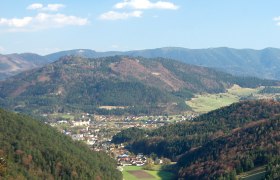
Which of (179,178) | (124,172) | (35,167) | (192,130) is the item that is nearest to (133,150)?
(192,130)

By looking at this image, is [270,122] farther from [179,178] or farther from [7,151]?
[7,151]

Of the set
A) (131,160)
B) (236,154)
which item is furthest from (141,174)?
(236,154)

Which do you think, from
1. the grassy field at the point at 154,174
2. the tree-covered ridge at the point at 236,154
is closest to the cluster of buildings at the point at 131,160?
A: the grassy field at the point at 154,174

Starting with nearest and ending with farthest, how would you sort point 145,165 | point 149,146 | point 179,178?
point 179,178
point 145,165
point 149,146

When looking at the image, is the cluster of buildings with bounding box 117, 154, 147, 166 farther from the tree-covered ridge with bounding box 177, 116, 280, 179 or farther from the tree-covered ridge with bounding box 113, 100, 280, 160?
the tree-covered ridge with bounding box 177, 116, 280, 179

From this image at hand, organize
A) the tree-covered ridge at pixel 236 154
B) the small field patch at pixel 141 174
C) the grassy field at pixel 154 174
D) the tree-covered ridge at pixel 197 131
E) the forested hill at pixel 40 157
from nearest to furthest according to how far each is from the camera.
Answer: the tree-covered ridge at pixel 236 154
the forested hill at pixel 40 157
the grassy field at pixel 154 174
the small field patch at pixel 141 174
the tree-covered ridge at pixel 197 131

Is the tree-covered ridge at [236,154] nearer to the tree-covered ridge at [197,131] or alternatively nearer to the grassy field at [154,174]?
the grassy field at [154,174]
